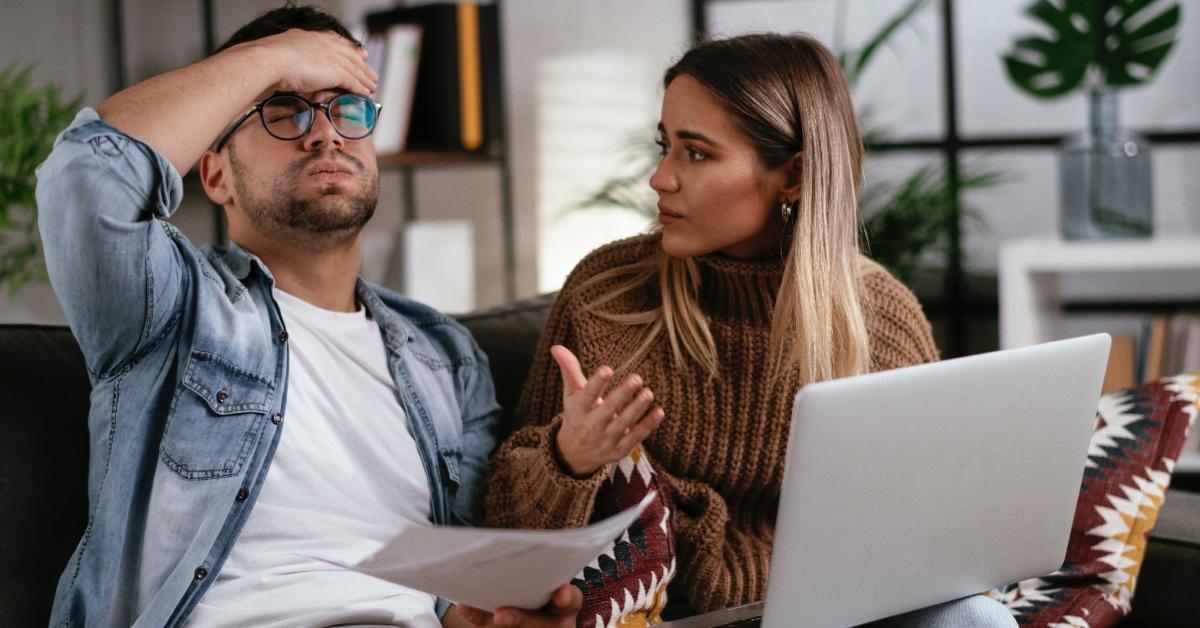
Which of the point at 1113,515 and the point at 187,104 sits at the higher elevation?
the point at 187,104

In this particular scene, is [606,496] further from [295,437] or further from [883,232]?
[883,232]

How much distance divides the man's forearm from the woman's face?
20.9 inches

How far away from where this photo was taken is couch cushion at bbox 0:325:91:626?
134 cm

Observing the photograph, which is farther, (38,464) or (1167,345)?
(1167,345)

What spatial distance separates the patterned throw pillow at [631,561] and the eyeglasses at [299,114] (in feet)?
1.83

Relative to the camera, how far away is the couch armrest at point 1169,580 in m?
1.59

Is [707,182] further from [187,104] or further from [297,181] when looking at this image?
[187,104]

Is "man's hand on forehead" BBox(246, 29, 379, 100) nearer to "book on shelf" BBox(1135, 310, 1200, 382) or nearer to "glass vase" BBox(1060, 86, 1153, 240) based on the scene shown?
"glass vase" BBox(1060, 86, 1153, 240)

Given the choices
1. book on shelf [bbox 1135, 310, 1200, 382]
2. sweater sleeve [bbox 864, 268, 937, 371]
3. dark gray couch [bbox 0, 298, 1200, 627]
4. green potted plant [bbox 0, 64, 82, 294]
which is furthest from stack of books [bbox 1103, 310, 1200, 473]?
green potted plant [bbox 0, 64, 82, 294]

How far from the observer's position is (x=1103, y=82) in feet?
9.09

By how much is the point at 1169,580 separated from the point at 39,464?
1.45 m

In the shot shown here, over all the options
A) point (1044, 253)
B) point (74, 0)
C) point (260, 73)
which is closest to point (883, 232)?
point (1044, 253)

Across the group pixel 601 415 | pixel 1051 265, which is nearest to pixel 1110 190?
pixel 1051 265

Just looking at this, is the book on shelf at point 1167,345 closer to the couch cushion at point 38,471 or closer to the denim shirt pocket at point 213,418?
the denim shirt pocket at point 213,418
